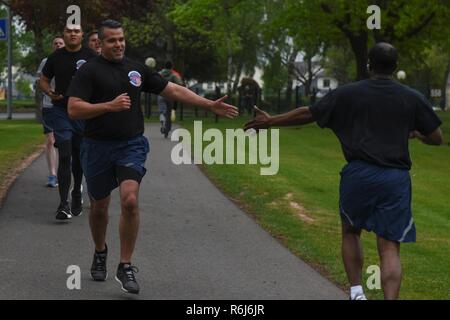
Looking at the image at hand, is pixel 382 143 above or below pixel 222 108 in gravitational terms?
below

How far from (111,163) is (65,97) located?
3030 mm

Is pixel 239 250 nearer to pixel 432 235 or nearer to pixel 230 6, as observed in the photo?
pixel 432 235

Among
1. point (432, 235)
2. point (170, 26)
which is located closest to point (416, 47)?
point (170, 26)

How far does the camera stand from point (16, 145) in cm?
1997

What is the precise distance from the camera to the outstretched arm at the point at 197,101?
7270 mm

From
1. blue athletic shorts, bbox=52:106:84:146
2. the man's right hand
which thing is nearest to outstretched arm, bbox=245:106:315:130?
the man's right hand

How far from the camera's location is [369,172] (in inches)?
241

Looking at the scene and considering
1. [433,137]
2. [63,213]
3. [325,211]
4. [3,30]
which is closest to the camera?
[433,137]

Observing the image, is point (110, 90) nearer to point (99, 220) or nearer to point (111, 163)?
point (111, 163)

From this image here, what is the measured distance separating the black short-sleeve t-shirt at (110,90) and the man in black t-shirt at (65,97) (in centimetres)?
298

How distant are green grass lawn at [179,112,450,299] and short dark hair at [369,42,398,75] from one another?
168 cm

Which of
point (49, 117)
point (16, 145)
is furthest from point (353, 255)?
point (16, 145)

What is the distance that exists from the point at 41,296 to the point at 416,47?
1283 inches

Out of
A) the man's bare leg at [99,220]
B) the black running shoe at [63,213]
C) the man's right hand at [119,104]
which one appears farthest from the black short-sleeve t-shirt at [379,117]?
the black running shoe at [63,213]
